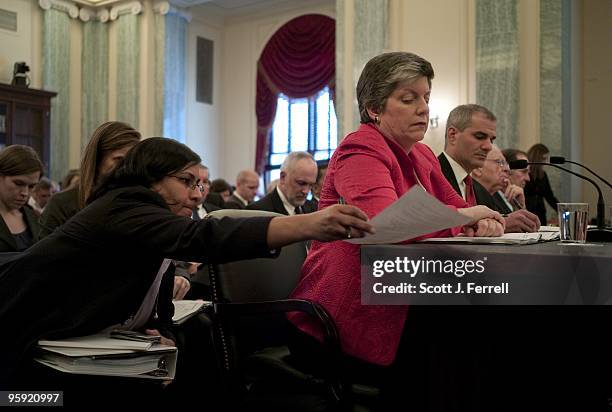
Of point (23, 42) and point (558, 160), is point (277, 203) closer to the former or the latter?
point (558, 160)

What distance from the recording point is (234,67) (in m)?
12.2

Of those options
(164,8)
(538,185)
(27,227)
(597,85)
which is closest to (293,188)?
(27,227)

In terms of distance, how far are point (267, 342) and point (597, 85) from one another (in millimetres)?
6945

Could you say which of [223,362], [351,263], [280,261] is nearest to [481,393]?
[351,263]

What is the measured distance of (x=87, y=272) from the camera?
5.51 feet

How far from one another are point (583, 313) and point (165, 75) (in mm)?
9572

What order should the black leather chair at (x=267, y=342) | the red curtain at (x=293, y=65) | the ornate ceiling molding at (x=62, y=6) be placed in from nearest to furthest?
1. the black leather chair at (x=267, y=342)
2. the ornate ceiling molding at (x=62, y=6)
3. the red curtain at (x=293, y=65)

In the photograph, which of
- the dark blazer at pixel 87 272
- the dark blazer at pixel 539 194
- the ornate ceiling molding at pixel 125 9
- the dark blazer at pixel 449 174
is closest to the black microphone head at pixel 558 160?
the dark blazer at pixel 449 174

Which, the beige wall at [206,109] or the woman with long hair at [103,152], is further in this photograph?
the beige wall at [206,109]

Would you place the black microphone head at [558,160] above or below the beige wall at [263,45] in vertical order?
below

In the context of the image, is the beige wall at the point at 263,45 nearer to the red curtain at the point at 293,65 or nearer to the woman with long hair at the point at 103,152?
the red curtain at the point at 293,65

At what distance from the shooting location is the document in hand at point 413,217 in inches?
48.9

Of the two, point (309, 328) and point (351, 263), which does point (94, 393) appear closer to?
point (309, 328)

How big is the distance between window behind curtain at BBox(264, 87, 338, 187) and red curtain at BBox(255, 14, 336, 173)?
0.12 meters
